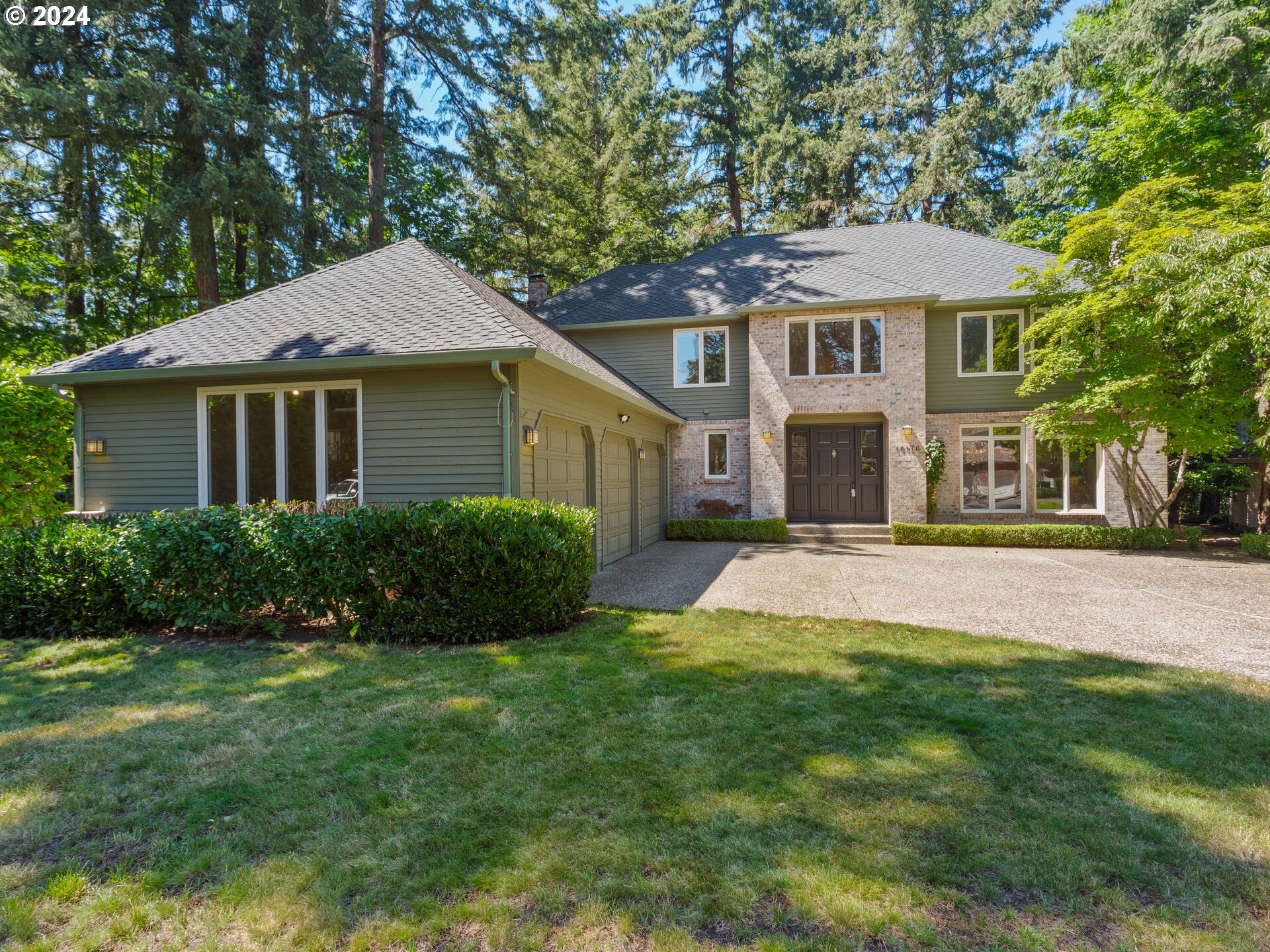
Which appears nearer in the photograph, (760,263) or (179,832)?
(179,832)

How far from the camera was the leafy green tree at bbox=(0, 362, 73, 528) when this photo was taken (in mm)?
7562

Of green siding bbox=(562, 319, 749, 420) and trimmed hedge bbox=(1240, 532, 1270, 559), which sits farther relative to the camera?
green siding bbox=(562, 319, 749, 420)

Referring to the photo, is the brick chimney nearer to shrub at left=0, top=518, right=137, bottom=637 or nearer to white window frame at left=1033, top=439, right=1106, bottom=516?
shrub at left=0, top=518, right=137, bottom=637

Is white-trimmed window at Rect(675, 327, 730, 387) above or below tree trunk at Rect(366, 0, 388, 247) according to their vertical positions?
below

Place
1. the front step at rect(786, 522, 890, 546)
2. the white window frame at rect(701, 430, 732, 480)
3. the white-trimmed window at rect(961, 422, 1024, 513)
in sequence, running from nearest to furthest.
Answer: the front step at rect(786, 522, 890, 546), the white-trimmed window at rect(961, 422, 1024, 513), the white window frame at rect(701, 430, 732, 480)

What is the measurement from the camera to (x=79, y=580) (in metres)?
5.39

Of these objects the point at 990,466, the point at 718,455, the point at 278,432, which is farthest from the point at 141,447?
the point at 990,466

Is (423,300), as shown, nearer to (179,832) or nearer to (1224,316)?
(179,832)

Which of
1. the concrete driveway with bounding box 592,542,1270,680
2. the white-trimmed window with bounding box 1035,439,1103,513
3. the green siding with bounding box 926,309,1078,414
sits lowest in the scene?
the concrete driveway with bounding box 592,542,1270,680

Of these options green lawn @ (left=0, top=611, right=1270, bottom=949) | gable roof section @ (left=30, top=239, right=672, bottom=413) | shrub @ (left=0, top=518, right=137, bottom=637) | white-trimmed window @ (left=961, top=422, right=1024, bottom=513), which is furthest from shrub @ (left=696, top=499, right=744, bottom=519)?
shrub @ (left=0, top=518, right=137, bottom=637)

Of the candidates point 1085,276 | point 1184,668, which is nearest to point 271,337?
point 1184,668

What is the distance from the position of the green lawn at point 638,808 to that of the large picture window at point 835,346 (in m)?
9.74

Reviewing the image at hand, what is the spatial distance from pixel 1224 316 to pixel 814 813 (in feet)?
38.8

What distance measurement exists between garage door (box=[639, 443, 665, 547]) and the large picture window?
3723 mm
